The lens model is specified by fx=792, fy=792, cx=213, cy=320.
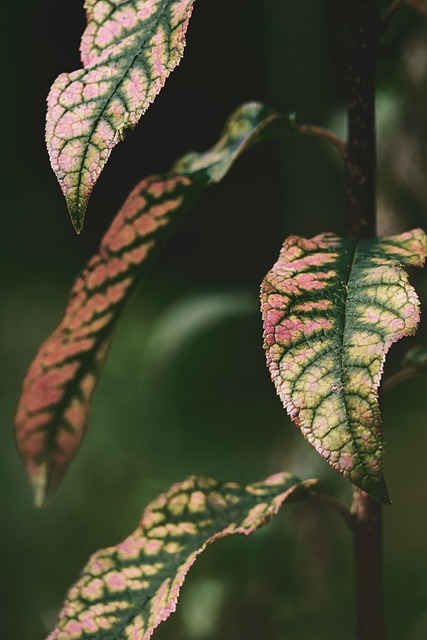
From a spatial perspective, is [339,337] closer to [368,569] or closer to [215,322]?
[368,569]

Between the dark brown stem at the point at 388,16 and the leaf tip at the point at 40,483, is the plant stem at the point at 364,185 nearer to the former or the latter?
the dark brown stem at the point at 388,16

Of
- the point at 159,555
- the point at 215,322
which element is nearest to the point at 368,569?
the point at 159,555

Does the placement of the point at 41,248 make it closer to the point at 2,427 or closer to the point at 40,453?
the point at 2,427

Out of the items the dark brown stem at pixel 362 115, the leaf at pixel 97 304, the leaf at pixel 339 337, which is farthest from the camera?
the leaf at pixel 97 304

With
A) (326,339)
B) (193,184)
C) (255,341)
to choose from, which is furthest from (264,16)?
(326,339)

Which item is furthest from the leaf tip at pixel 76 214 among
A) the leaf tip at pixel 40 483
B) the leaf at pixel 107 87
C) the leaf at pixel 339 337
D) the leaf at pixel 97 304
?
the leaf tip at pixel 40 483

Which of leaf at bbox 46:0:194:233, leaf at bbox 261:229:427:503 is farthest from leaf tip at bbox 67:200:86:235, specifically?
leaf at bbox 261:229:427:503
